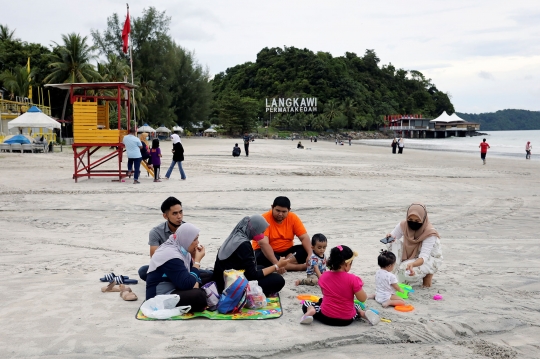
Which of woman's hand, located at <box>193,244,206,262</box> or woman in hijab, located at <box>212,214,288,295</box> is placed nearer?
woman in hijab, located at <box>212,214,288,295</box>

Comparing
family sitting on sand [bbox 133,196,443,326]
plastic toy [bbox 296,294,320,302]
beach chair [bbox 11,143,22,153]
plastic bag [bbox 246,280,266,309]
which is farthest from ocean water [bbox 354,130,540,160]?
plastic bag [bbox 246,280,266,309]

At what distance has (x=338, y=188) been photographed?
14289 mm

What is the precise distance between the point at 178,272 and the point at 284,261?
1.48 meters

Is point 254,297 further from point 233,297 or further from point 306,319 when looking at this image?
point 306,319

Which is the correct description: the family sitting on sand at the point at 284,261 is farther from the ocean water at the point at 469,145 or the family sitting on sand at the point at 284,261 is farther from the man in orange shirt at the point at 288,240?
the ocean water at the point at 469,145

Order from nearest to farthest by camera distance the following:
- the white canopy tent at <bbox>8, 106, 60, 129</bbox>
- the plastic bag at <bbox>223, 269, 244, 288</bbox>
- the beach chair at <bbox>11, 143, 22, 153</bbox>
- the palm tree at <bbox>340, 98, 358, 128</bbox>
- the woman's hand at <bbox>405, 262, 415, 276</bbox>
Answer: the plastic bag at <bbox>223, 269, 244, 288</bbox> → the woman's hand at <bbox>405, 262, 415, 276</bbox> → the white canopy tent at <bbox>8, 106, 60, 129</bbox> → the beach chair at <bbox>11, 143, 22, 153</bbox> → the palm tree at <bbox>340, 98, 358, 128</bbox>

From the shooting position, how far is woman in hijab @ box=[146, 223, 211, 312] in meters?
4.68

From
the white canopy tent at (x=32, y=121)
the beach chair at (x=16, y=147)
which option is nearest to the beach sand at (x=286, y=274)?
the white canopy tent at (x=32, y=121)

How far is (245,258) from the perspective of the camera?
16.7 feet

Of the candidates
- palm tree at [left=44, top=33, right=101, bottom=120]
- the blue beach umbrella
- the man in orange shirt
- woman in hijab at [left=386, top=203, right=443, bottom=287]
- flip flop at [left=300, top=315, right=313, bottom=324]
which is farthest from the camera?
palm tree at [left=44, top=33, right=101, bottom=120]

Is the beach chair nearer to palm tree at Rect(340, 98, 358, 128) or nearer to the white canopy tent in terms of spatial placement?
the white canopy tent

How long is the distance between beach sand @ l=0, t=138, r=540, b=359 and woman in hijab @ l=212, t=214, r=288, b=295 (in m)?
0.27

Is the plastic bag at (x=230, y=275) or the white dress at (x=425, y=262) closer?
the plastic bag at (x=230, y=275)

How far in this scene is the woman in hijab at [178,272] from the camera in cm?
468
